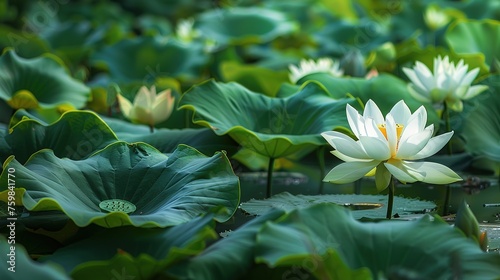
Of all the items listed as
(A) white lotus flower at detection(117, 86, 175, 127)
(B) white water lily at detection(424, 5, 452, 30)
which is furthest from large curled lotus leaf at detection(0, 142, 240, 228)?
(B) white water lily at detection(424, 5, 452, 30)

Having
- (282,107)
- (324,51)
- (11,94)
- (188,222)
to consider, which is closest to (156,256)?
(188,222)

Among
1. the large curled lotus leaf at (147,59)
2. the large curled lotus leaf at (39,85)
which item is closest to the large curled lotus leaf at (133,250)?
Result: the large curled lotus leaf at (39,85)

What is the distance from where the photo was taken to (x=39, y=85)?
2287mm

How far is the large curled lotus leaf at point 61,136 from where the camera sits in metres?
1.77

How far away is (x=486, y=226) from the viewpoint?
160 centimetres

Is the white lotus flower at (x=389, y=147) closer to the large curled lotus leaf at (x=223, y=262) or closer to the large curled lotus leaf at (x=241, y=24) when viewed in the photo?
the large curled lotus leaf at (x=223, y=262)

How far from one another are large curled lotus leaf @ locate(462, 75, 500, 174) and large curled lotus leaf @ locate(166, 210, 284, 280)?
99 centimetres

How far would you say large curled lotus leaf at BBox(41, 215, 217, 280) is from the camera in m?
1.14

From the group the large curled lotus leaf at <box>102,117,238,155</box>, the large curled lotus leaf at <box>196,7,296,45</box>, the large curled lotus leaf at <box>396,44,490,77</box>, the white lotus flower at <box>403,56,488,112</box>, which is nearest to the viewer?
the large curled lotus leaf at <box>102,117,238,155</box>

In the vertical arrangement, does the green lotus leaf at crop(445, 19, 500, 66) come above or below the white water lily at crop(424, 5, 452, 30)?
below

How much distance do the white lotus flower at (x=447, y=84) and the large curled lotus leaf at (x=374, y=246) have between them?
2.67 ft

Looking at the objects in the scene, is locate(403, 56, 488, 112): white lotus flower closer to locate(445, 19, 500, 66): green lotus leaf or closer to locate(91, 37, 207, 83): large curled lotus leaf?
locate(445, 19, 500, 66): green lotus leaf

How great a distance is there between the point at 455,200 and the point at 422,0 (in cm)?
206

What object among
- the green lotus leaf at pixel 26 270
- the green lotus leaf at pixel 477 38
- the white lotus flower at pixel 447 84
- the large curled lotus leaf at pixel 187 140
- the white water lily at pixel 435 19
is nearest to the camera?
the green lotus leaf at pixel 26 270
